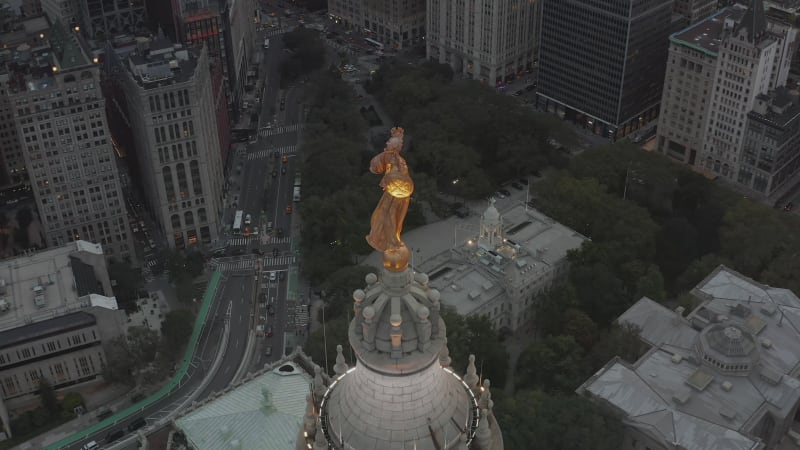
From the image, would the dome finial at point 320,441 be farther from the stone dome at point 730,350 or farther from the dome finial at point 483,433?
the stone dome at point 730,350

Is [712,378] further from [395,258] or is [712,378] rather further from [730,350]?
[395,258]

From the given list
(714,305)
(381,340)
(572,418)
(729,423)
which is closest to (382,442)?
(381,340)

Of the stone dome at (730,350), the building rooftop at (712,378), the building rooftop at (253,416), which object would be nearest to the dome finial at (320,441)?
the building rooftop at (253,416)

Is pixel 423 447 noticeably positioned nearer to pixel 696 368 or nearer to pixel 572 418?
pixel 572 418

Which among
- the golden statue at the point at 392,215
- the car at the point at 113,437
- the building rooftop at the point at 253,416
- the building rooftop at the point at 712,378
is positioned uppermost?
the golden statue at the point at 392,215

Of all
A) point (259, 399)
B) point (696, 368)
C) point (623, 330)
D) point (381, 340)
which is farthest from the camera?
point (623, 330)

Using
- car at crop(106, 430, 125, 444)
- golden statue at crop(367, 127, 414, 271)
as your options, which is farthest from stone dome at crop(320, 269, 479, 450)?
car at crop(106, 430, 125, 444)

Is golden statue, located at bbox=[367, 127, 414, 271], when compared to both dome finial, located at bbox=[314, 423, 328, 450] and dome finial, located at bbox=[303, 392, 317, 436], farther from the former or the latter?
dome finial, located at bbox=[314, 423, 328, 450]
